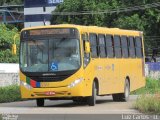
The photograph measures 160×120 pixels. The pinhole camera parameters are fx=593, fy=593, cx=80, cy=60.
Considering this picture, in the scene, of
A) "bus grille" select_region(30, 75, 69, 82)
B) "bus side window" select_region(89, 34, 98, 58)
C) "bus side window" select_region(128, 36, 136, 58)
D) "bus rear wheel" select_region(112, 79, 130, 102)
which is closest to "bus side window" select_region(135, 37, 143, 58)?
"bus side window" select_region(128, 36, 136, 58)

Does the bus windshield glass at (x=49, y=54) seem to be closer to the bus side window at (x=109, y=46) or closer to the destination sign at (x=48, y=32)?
the destination sign at (x=48, y=32)

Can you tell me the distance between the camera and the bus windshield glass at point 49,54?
22625mm

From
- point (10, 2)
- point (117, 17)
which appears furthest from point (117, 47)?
point (10, 2)

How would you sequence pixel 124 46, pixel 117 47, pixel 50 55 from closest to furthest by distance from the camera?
pixel 50 55 < pixel 117 47 < pixel 124 46

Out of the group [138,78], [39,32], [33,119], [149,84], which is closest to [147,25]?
[149,84]

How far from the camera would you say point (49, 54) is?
2278cm

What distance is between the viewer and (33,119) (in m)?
17.5

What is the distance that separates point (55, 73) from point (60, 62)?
1.52 feet

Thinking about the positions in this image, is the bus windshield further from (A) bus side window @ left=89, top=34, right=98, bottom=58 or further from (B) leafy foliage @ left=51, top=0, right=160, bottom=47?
(B) leafy foliage @ left=51, top=0, right=160, bottom=47

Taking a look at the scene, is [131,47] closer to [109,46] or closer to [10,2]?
[109,46]

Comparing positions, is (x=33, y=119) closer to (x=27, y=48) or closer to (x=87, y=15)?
(x=27, y=48)

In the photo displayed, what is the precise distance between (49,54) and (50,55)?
64mm

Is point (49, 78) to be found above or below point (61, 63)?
below

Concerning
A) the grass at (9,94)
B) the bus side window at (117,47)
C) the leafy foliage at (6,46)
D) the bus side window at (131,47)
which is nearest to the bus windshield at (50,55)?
the bus side window at (117,47)
